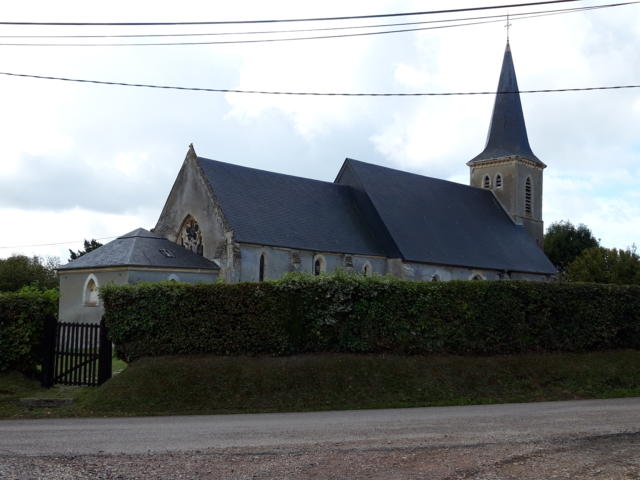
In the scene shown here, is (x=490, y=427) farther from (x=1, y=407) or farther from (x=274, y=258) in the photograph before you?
(x=274, y=258)

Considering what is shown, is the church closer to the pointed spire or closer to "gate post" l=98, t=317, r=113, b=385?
the pointed spire

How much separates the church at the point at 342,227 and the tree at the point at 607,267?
3648 mm

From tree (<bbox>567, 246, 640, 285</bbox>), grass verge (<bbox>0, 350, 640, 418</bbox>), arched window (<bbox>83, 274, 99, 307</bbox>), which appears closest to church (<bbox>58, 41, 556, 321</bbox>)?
arched window (<bbox>83, 274, 99, 307</bbox>)

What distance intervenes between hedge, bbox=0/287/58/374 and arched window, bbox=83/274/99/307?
1223 centimetres

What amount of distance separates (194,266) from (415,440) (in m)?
22.6

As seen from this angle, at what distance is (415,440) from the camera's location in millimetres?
11305

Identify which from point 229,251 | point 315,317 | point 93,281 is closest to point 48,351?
point 315,317

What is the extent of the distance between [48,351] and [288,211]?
19430 mm

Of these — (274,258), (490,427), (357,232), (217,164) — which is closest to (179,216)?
(217,164)

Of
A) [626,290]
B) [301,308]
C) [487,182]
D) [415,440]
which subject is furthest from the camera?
[487,182]

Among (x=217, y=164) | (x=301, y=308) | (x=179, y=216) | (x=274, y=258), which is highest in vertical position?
(x=217, y=164)

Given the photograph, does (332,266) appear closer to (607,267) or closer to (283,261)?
(283,261)

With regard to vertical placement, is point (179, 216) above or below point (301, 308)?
above

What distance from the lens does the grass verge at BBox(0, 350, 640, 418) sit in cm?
1656
